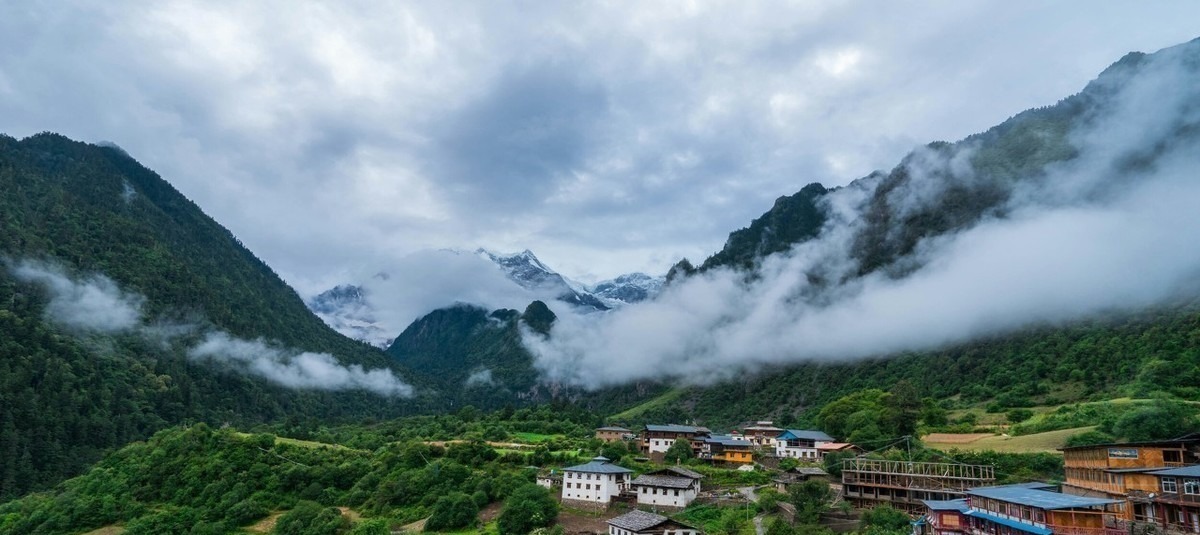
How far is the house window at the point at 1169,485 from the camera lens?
3725 centimetres

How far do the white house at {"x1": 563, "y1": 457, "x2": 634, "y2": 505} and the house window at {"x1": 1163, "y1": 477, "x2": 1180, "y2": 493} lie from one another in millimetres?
40682

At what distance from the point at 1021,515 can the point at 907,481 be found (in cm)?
2128

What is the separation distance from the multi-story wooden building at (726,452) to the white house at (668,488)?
55.0 feet

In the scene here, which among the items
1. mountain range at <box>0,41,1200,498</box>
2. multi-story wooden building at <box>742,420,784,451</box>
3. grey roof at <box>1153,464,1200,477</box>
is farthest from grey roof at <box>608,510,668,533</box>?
mountain range at <box>0,41,1200,498</box>

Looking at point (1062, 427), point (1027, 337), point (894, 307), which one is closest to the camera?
point (1062, 427)

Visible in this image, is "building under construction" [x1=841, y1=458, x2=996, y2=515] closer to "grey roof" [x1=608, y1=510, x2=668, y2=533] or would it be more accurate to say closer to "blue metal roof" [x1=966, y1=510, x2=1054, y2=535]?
"blue metal roof" [x1=966, y1=510, x2=1054, y2=535]

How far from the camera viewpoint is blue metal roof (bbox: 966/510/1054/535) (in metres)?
34.0

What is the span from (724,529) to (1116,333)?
280ft

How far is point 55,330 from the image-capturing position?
124312 millimetres

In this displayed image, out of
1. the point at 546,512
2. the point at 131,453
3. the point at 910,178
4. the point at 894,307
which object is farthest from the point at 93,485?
the point at 910,178

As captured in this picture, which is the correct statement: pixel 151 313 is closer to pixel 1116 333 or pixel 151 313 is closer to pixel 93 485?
pixel 93 485

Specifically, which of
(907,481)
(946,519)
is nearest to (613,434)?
(907,481)

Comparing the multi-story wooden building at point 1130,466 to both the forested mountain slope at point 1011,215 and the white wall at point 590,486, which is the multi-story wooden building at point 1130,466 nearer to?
the white wall at point 590,486

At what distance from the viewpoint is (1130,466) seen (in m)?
43.0
